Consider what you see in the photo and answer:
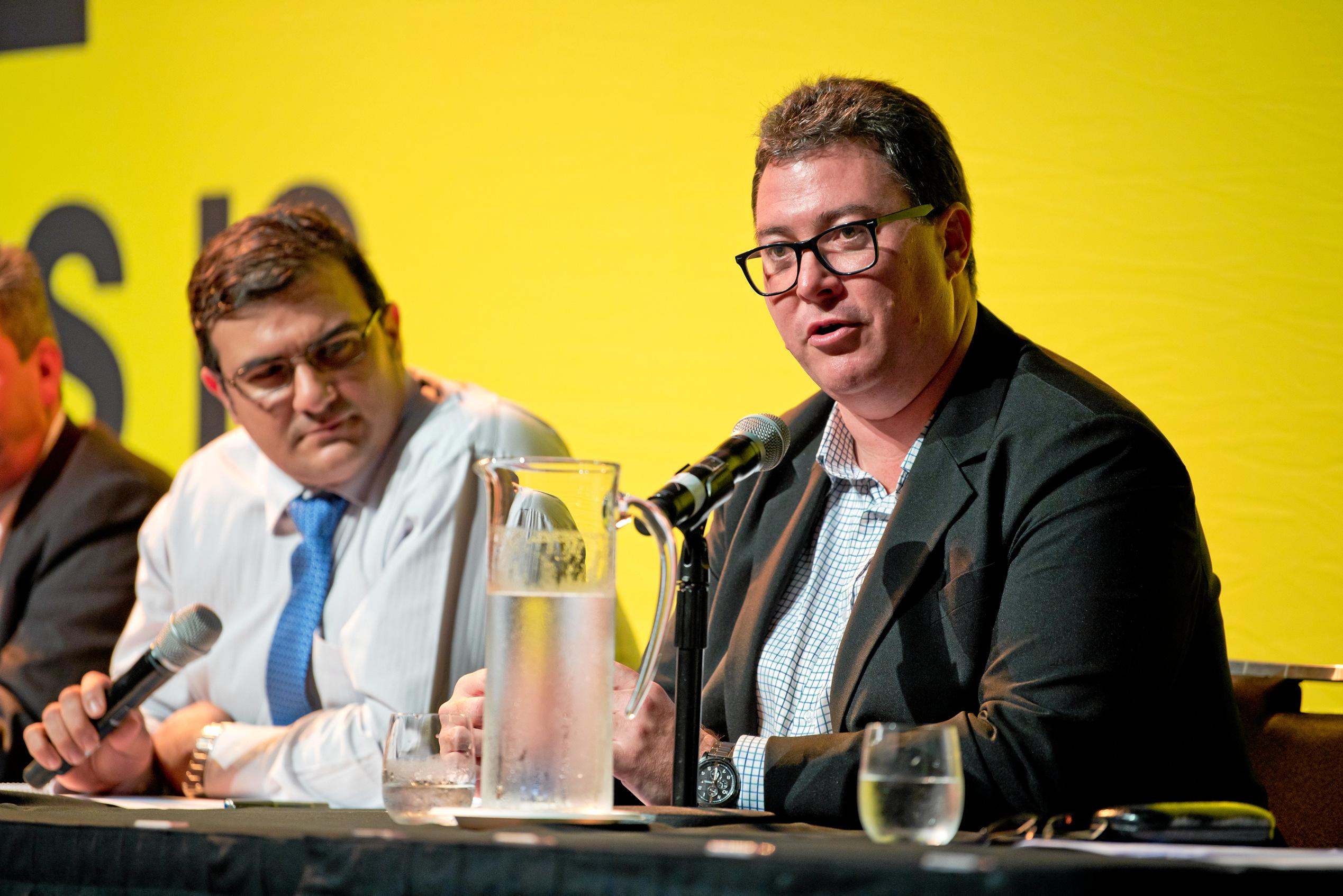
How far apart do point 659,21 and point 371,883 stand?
2.23m

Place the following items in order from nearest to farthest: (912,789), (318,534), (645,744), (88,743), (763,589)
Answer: (912,789), (645,744), (763,589), (88,743), (318,534)

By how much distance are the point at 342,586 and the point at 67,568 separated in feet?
2.58

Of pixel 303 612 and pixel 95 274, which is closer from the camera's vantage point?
pixel 303 612

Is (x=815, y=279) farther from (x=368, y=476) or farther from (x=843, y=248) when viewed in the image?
(x=368, y=476)

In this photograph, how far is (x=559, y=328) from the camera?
2.85 meters

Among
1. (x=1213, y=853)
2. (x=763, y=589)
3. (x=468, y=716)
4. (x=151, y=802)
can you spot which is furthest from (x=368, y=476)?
(x=1213, y=853)

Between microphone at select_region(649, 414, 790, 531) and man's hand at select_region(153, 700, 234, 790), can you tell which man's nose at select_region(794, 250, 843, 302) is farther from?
man's hand at select_region(153, 700, 234, 790)

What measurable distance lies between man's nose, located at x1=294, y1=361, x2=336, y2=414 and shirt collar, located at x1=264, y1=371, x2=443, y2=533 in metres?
0.17

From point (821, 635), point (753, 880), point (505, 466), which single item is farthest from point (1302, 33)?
point (753, 880)

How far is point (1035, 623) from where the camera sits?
1451 mm

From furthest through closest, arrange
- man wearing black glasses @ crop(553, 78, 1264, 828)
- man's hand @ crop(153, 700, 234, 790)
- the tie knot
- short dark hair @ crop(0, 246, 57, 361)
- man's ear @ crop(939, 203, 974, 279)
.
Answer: short dark hair @ crop(0, 246, 57, 361)
the tie knot
man's hand @ crop(153, 700, 234, 790)
man's ear @ crop(939, 203, 974, 279)
man wearing black glasses @ crop(553, 78, 1264, 828)

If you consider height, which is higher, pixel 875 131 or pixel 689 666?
pixel 875 131

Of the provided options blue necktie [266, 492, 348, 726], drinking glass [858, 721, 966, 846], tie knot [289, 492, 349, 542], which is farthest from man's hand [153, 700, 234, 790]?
drinking glass [858, 721, 966, 846]

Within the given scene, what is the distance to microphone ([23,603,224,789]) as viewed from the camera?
5.66 ft
